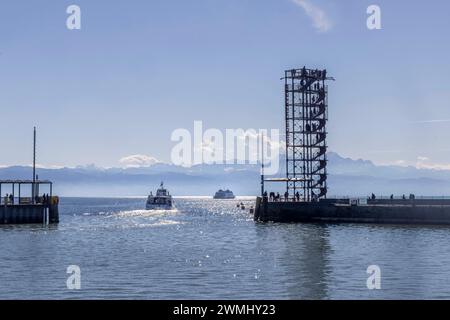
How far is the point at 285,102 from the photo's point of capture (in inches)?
4397

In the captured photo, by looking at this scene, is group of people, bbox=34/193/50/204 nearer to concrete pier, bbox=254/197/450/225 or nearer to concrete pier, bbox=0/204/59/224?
concrete pier, bbox=0/204/59/224

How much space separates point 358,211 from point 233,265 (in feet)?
179

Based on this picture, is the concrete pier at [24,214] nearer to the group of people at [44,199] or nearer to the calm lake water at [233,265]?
the group of people at [44,199]

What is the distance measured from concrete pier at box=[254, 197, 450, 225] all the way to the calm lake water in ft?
28.5

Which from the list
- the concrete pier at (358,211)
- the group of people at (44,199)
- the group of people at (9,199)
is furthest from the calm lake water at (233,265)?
the group of people at (44,199)

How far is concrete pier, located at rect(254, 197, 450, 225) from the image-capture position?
89194 mm

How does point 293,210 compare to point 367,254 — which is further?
point 293,210

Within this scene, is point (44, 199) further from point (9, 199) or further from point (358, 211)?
point (358, 211)

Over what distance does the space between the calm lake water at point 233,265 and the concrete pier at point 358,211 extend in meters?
8.69
